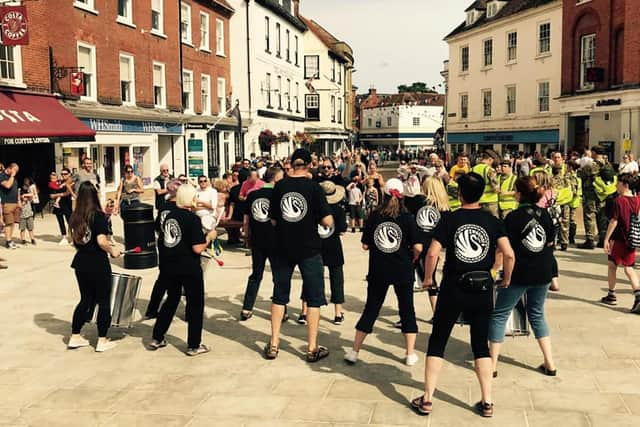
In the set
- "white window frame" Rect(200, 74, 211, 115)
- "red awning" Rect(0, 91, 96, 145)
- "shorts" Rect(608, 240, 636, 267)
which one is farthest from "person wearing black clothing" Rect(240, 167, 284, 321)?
"white window frame" Rect(200, 74, 211, 115)

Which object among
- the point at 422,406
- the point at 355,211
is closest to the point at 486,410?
the point at 422,406

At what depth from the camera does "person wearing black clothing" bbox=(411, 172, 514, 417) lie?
4859mm

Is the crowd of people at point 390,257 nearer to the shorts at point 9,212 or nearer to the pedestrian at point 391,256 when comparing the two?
the pedestrian at point 391,256

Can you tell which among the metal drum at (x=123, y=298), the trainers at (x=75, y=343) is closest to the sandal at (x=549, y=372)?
the metal drum at (x=123, y=298)

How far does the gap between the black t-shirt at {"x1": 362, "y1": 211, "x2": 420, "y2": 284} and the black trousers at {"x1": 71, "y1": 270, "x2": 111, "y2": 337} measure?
2.77 meters

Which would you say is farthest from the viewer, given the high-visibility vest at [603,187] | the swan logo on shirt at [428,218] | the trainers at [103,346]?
the high-visibility vest at [603,187]

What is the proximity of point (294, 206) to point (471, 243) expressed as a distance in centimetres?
192

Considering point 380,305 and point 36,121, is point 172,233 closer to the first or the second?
point 380,305

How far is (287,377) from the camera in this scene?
588 centimetres

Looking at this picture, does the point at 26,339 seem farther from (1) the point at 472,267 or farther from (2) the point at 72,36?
(2) the point at 72,36

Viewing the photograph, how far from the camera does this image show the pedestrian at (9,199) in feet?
43.0

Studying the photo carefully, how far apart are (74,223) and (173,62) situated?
21703mm

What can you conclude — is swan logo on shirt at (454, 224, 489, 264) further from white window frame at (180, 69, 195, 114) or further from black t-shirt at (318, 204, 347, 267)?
white window frame at (180, 69, 195, 114)

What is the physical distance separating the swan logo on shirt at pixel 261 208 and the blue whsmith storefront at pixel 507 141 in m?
29.4
